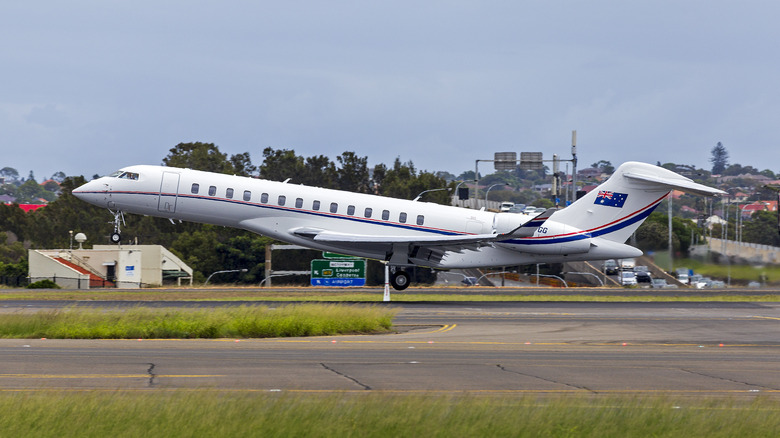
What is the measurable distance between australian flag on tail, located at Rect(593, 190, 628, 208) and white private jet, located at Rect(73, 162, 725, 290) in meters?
0.04

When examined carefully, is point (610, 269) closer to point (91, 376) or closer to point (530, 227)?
point (530, 227)

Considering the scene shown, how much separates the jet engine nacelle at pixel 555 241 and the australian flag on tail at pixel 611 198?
1508mm

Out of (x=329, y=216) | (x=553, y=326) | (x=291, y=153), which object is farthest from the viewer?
(x=291, y=153)

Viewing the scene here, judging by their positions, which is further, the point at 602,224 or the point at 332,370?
the point at 602,224

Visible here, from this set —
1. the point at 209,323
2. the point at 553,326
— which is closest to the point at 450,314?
the point at 553,326

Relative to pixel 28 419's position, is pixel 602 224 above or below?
above

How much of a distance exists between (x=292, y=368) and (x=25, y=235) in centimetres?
8356

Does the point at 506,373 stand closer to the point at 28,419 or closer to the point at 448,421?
the point at 448,421

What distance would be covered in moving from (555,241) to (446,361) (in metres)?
19.6

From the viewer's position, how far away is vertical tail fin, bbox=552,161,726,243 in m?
35.4

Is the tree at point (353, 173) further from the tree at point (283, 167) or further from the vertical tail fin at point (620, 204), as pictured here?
the vertical tail fin at point (620, 204)

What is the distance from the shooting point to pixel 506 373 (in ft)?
49.6

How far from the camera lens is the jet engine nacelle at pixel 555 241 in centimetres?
3509

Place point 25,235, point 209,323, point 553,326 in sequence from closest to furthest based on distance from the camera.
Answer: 1. point 209,323
2. point 553,326
3. point 25,235
